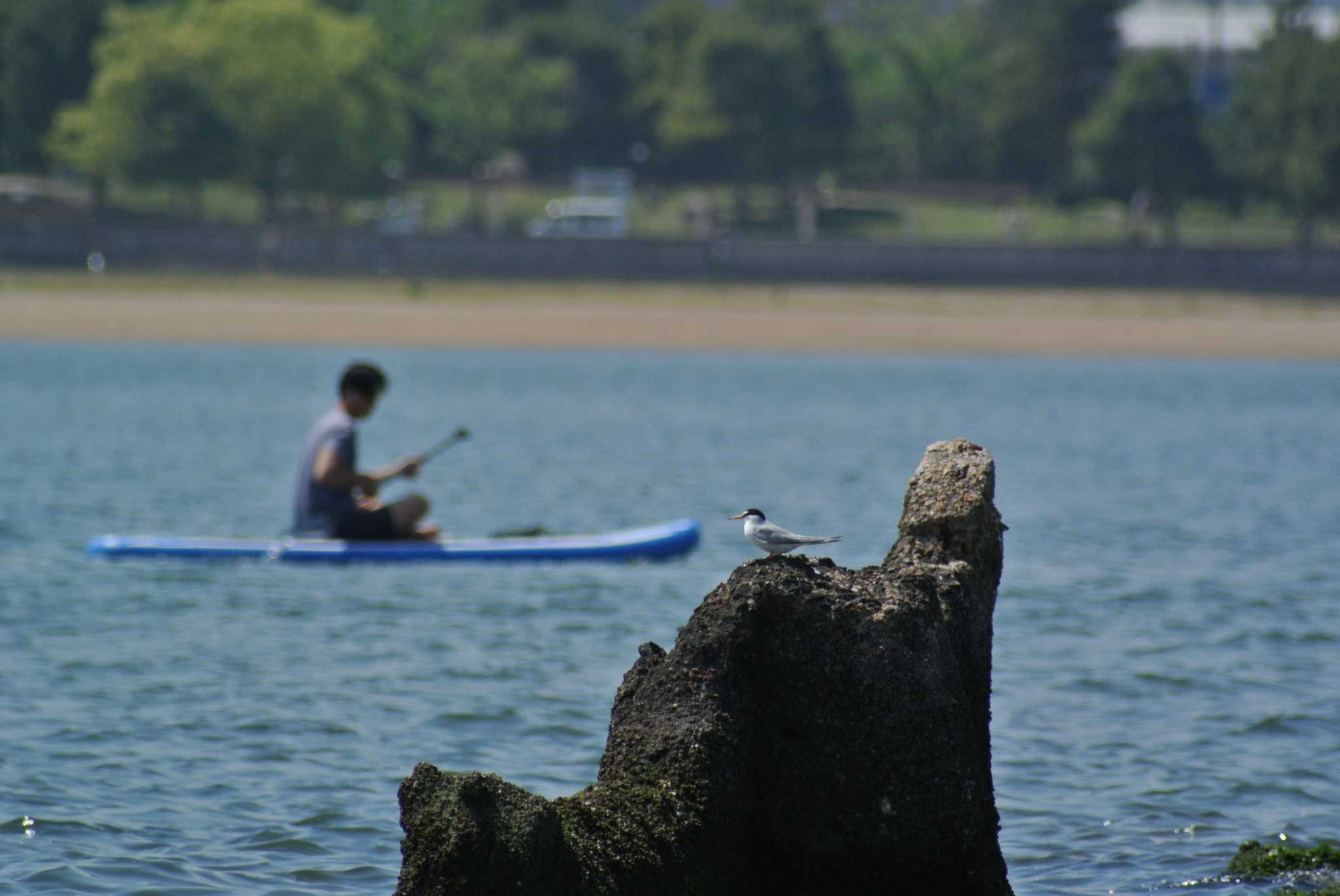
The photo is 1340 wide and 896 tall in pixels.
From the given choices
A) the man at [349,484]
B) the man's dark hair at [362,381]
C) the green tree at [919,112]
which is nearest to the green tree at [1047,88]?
the green tree at [919,112]

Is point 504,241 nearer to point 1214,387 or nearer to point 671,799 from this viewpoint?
point 1214,387

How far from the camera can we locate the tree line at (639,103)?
203ft

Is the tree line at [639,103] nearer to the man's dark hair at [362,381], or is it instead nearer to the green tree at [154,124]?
the green tree at [154,124]

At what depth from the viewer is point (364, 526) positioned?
14.6 m

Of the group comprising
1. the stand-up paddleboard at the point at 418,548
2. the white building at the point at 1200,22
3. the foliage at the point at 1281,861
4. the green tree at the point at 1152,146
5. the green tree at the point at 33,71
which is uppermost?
the white building at the point at 1200,22

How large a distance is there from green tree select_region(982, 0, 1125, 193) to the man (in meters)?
61.5

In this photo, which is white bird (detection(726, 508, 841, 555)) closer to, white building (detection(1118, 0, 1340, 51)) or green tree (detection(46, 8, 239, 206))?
green tree (detection(46, 8, 239, 206))

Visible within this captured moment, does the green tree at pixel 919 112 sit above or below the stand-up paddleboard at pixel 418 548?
above

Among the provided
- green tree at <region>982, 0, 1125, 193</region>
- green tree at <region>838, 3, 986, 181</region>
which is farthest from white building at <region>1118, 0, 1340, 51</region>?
green tree at <region>982, 0, 1125, 193</region>

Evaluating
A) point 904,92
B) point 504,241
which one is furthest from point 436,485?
point 904,92

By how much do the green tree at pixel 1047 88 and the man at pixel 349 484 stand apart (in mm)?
61535

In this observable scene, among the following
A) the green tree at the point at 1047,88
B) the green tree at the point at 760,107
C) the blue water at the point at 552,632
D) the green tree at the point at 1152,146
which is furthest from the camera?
the green tree at the point at 1047,88

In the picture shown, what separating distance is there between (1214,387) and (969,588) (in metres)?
34.6

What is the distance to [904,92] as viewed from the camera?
80750mm
